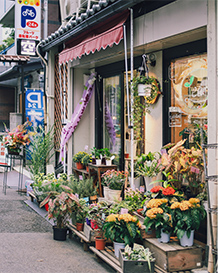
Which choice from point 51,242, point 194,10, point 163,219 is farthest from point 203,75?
point 51,242

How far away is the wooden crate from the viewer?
4785 mm

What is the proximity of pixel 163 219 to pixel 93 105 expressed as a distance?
5102mm

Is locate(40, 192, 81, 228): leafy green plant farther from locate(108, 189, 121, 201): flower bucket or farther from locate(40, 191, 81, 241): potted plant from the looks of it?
locate(108, 189, 121, 201): flower bucket

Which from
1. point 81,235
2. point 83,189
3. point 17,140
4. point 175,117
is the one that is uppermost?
point 175,117

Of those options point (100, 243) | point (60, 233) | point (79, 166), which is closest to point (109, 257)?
point (100, 243)

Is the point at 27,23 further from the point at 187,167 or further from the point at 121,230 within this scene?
the point at 121,230

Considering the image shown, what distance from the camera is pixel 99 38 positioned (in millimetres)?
6816

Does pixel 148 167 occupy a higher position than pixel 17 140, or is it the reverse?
pixel 17 140

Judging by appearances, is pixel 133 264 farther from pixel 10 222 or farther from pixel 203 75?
pixel 10 222

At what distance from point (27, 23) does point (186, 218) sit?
28.5ft

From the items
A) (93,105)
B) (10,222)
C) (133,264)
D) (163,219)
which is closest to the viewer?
(133,264)

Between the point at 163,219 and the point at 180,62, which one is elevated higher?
the point at 180,62

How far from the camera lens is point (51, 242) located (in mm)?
6445

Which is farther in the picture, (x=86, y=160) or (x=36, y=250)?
(x=86, y=160)
